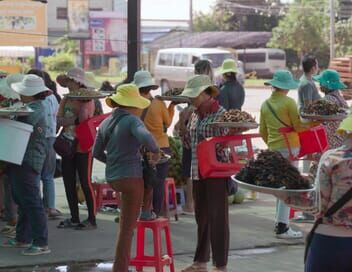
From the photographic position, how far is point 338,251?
5.15 m

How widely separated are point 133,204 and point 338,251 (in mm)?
2767

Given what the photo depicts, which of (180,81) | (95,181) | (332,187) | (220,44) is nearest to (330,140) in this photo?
(95,181)

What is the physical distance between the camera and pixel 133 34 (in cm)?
1121

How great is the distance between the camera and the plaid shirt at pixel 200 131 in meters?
7.86

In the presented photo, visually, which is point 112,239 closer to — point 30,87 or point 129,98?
point 30,87

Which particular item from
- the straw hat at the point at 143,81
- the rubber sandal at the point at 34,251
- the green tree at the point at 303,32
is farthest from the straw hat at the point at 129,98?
the green tree at the point at 303,32

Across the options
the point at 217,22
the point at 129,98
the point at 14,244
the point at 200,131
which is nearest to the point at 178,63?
the point at 14,244

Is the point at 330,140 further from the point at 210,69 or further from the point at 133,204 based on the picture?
the point at 133,204

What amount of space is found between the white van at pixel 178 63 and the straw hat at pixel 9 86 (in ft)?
96.3

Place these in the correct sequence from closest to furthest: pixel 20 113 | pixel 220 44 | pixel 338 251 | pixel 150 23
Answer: pixel 338 251
pixel 20 113
pixel 220 44
pixel 150 23

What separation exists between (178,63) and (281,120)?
30911 millimetres

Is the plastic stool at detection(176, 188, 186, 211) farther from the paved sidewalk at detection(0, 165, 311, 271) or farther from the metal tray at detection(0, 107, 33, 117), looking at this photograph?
the metal tray at detection(0, 107, 33, 117)

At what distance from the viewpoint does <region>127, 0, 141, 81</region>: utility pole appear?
11.2 meters

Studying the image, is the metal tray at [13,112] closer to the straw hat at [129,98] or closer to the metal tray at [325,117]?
the straw hat at [129,98]
